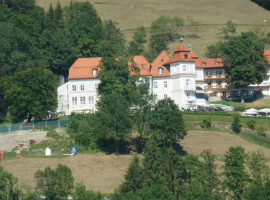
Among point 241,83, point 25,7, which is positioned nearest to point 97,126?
point 241,83

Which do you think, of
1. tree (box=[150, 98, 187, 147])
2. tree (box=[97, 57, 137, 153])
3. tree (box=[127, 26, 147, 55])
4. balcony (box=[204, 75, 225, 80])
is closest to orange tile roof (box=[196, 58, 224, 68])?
balcony (box=[204, 75, 225, 80])

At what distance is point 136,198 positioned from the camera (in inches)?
1988

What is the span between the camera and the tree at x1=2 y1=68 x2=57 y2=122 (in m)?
84.9

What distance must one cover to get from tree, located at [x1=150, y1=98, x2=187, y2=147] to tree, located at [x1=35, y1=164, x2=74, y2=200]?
21.1 m

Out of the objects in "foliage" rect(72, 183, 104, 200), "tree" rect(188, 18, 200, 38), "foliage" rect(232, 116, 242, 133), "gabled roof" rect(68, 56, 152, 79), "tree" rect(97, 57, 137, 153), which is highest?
"tree" rect(188, 18, 200, 38)

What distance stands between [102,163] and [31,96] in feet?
64.6

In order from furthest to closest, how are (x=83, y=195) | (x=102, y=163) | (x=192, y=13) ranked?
1. (x=192, y=13)
2. (x=102, y=163)
3. (x=83, y=195)

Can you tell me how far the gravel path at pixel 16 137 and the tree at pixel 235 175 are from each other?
31.3m

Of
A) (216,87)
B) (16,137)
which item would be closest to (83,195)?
(16,137)

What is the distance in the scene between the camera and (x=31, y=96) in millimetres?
84812

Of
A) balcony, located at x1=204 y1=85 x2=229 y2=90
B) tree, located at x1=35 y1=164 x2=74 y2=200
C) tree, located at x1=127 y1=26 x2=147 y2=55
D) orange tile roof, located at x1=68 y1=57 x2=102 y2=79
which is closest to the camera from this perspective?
tree, located at x1=35 y1=164 x2=74 y2=200

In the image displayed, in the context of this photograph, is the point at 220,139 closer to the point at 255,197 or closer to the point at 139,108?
the point at 139,108

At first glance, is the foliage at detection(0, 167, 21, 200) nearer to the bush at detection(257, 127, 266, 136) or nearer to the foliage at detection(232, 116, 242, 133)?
the foliage at detection(232, 116, 242, 133)

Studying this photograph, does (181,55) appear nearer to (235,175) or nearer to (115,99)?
(115,99)
